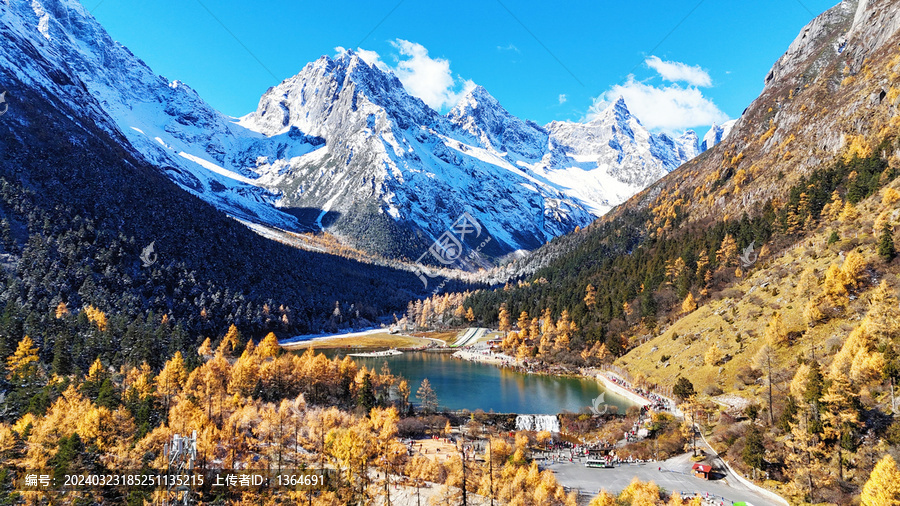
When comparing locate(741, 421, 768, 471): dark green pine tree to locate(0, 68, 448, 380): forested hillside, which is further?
locate(0, 68, 448, 380): forested hillside

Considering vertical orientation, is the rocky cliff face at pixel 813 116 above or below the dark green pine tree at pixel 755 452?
above

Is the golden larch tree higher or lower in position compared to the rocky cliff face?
lower

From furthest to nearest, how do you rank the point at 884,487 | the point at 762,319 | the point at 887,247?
the point at 762,319, the point at 887,247, the point at 884,487

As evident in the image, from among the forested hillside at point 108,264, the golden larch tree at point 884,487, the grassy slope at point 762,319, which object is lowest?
the golden larch tree at point 884,487

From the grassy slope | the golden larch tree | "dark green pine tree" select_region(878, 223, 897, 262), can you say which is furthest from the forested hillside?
"dark green pine tree" select_region(878, 223, 897, 262)

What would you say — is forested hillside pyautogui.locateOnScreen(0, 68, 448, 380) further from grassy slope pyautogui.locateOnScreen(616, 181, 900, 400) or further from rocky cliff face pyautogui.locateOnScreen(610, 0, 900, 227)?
rocky cliff face pyautogui.locateOnScreen(610, 0, 900, 227)

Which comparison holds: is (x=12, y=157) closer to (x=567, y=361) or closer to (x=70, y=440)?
(x=70, y=440)

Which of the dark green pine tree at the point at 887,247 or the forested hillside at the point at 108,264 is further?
the forested hillside at the point at 108,264

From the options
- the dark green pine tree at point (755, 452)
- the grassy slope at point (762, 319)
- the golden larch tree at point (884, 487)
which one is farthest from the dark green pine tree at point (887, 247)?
the golden larch tree at point (884, 487)

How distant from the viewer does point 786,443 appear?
1807 inches

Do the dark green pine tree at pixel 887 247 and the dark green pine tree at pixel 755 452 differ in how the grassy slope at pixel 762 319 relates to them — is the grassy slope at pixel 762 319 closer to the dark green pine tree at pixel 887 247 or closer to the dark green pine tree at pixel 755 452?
the dark green pine tree at pixel 887 247

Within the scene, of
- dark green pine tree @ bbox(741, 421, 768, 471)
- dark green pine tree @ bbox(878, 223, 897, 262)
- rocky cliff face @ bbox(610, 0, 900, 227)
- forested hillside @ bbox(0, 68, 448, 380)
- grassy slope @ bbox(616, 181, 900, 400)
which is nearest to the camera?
dark green pine tree @ bbox(741, 421, 768, 471)

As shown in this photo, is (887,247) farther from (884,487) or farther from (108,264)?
(108,264)

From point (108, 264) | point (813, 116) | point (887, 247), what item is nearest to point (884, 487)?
point (887, 247)
